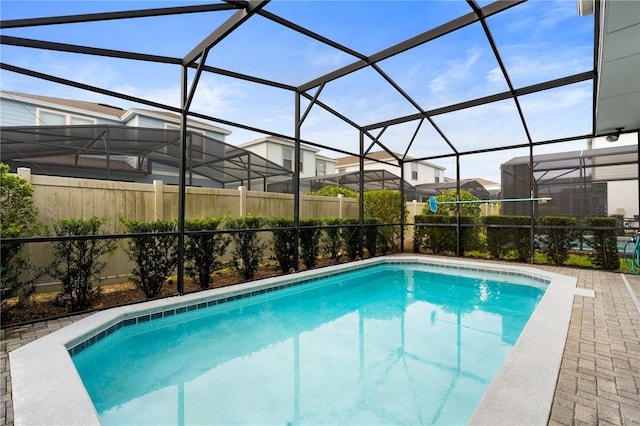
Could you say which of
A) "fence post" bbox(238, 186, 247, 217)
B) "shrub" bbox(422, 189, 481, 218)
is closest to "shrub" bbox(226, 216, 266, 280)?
"fence post" bbox(238, 186, 247, 217)

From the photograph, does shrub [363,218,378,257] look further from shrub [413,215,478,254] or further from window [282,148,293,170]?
window [282,148,293,170]

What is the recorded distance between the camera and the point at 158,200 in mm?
5789

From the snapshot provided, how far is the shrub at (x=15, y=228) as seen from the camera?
367cm

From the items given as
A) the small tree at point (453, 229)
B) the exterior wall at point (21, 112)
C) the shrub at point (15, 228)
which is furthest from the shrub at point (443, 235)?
the exterior wall at point (21, 112)

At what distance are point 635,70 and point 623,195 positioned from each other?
398 inches

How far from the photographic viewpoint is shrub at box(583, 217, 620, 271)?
719 centimetres

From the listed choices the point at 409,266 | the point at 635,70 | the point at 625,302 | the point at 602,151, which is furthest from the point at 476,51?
the point at 602,151

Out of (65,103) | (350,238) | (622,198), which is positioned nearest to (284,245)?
(350,238)

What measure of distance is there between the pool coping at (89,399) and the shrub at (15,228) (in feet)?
3.19

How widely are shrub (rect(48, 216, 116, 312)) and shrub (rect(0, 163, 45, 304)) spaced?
26 cm

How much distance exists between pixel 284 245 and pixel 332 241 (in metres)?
1.86

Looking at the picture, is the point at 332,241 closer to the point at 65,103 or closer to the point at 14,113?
the point at 14,113

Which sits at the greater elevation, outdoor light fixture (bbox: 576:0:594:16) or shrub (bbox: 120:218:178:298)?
outdoor light fixture (bbox: 576:0:594:16)

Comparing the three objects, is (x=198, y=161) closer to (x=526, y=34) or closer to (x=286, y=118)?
(x=286, y=118)
